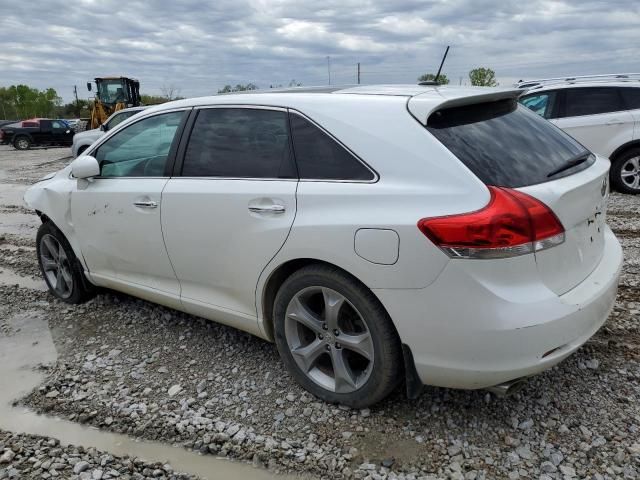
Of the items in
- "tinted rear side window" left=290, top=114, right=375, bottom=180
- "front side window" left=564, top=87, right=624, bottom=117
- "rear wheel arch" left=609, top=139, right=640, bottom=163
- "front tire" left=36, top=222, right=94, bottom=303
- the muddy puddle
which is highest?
"front side window" left=564, top=87, right=624, bottom=117

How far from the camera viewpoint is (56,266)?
460 cm

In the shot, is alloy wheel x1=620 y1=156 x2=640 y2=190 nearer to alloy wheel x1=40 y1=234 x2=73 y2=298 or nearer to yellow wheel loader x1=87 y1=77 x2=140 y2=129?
alloy wheel x1=40 y1=234 x2=73 y2=298

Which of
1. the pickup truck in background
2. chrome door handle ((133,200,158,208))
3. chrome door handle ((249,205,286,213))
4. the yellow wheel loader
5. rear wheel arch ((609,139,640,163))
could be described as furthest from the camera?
the pickup truck in background

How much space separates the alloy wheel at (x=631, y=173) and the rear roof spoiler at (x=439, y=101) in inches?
242

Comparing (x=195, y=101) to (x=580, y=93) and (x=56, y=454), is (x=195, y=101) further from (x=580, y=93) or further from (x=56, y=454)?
(x=580, y=93)

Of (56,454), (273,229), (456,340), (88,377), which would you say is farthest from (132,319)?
(456,340)

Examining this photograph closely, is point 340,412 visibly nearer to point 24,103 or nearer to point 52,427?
point 52,427

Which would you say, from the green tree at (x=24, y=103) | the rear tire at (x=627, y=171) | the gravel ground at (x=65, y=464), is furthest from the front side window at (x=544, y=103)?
the green tree at (x=24, y=103)

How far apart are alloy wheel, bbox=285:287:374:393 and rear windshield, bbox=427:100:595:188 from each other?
0.88 m

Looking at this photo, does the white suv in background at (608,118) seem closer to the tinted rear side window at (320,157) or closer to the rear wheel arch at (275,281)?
the tinted rear side window at (320,157)

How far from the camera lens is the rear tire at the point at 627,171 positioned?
25.5 feet

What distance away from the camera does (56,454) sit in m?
2.67

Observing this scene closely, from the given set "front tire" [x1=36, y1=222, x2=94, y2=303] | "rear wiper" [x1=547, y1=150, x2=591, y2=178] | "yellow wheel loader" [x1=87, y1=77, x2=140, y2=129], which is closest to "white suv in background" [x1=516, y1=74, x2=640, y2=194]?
"rear wiper" [x1=547, y1=150, x2=591, y2=178]

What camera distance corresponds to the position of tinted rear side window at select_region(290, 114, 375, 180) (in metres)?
2.59
